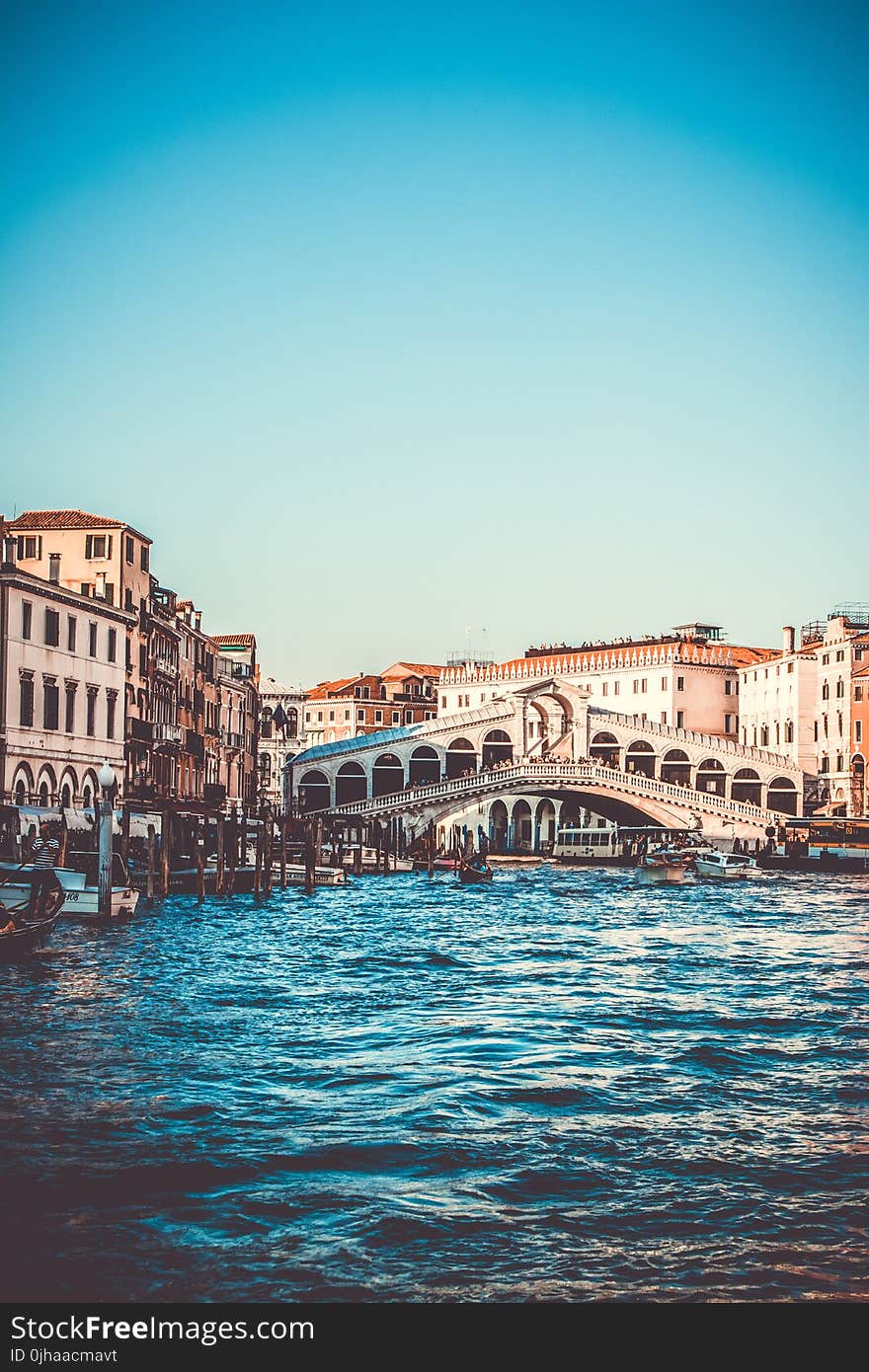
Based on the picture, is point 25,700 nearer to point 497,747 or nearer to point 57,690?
point 57,690

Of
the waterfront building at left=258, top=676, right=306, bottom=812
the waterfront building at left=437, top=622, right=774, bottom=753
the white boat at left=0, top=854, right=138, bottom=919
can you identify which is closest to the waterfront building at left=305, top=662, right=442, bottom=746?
the waterfront building at left=258, top=676, right=306, bottom=812

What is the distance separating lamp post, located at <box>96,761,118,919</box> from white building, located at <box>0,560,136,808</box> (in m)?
5.76

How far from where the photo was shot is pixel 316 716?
85.5 meters

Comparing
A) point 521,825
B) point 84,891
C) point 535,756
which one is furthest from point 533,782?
point 84,891

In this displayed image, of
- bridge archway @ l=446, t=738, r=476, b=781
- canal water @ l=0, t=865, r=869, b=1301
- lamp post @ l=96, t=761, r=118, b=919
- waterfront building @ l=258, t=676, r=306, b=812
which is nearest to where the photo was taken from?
canal water @ l=0, t=865, r=869, b=1301

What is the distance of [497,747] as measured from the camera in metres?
65.2

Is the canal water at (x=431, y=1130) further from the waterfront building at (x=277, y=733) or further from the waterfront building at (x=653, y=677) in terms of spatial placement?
the waterfront building at (x=277, y=733)

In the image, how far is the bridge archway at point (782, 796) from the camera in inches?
2475

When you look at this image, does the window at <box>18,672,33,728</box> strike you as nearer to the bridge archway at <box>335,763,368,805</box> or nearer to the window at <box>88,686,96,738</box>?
the window at <box>88,686,96,738</box>

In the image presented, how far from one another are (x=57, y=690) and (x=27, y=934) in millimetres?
14486

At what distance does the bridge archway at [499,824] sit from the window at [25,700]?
121ft

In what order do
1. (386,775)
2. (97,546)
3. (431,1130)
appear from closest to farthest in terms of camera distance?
(431,1130)
(97,546)
(386,775)

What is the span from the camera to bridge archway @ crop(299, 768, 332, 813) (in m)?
62.9

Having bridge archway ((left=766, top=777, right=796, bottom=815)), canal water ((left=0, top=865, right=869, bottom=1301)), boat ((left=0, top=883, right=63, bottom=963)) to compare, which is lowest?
canal water ((left=0, top=865, right=869, bottom=1301))
